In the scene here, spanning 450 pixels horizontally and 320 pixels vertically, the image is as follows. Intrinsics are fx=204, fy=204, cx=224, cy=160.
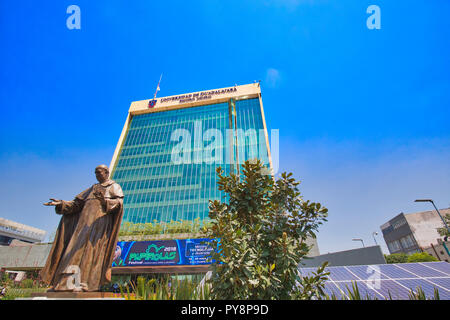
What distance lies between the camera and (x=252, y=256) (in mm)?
4910

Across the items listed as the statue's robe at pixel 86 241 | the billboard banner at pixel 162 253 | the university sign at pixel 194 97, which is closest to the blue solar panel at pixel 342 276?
the statue's robe at pixel 86 241

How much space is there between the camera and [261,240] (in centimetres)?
552

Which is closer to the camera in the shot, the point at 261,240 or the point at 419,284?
the point at 261,240

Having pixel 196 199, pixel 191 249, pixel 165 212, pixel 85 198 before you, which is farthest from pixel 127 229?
pixel 85 198

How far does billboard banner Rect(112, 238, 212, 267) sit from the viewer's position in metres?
23.3

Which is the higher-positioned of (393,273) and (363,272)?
(363,272)

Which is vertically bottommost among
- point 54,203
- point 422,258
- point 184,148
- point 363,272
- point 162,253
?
point 363,272

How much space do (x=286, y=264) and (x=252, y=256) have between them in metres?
0.80

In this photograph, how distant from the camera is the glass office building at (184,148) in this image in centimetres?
3797

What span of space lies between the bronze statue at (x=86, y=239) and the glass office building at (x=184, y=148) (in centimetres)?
3016

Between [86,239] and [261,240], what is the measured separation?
14.0 feet

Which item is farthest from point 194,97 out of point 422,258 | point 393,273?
point 422,258

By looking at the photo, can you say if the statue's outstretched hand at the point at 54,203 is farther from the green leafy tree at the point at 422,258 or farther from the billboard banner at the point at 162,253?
the green leafy tree at the point at 422,258

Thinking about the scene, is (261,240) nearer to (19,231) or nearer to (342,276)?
(342,276)
